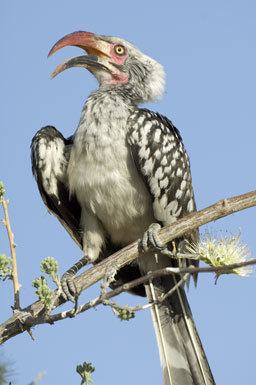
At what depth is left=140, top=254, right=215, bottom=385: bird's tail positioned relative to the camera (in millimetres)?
4727

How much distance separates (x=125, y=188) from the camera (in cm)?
531

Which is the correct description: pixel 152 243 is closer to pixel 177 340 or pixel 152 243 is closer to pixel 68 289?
pixel 68 289

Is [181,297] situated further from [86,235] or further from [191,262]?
[86,235]

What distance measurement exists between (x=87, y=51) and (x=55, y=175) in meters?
1.54

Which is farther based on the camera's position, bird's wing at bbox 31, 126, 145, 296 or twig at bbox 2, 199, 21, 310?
bird's wing at bbox 31, 126, 145, 296

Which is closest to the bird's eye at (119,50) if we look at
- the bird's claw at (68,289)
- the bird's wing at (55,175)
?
the bird's wing at (55,175)

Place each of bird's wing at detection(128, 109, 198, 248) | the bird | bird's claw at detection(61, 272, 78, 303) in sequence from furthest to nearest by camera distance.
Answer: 1. bird's wing at detection(128, 109, 198, 248)
2. the bird
3. bird's claw at detection(61, 272, 78, 303)

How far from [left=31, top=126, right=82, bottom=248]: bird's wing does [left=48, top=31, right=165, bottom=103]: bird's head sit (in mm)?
846

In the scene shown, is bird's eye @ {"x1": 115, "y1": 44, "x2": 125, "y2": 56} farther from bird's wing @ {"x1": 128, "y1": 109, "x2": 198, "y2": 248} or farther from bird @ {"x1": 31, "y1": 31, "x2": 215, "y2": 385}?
bird's wing @ {"x1": 128, "y1": 109, "x2": 198, "y2": 248}

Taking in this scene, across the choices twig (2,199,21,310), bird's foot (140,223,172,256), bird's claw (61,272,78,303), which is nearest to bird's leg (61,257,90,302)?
bird's claw (61,272,78,303)

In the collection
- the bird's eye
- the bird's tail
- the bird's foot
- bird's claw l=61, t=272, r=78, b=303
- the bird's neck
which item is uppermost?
the bird's eye

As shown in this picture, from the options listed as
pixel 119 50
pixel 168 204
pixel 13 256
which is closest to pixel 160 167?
pixel 168 204

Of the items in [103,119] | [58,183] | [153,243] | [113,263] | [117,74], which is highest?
[117,74]

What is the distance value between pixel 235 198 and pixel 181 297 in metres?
1.56
